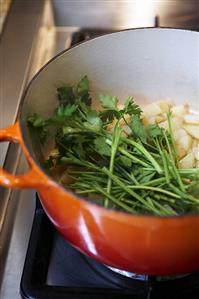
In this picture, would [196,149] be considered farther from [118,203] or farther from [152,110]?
[118,203]

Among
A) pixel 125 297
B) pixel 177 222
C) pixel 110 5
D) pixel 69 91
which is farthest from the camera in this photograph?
pixel 110 5

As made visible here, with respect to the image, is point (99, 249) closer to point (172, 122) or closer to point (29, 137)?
point (29, 137)

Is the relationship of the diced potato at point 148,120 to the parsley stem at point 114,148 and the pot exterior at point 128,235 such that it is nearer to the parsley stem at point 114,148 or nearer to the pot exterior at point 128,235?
the parsley stem at point 114,148

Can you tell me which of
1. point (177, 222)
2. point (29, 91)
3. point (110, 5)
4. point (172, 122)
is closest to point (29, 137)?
point (29, 91)

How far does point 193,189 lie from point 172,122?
7.5 inches

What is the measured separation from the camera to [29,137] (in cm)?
52

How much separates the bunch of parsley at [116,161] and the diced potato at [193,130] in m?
0.08

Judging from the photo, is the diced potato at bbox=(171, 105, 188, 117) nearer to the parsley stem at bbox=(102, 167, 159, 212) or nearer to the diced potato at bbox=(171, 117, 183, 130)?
the diced potato at bbox=(171, 117, 183, 130)

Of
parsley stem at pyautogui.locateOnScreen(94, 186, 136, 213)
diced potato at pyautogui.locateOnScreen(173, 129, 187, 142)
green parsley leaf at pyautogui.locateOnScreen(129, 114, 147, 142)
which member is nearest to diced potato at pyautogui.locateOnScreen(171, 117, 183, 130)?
diced potato at pyautogui.locateOnScreen(173, 129, 187, 142)

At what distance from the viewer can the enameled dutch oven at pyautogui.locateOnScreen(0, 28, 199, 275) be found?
0.45 m

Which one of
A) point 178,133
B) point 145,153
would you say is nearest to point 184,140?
point 178,133

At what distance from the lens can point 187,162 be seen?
678 mm

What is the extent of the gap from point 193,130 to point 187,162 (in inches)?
3.5

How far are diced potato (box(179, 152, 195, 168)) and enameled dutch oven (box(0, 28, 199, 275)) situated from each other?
0.50ft
